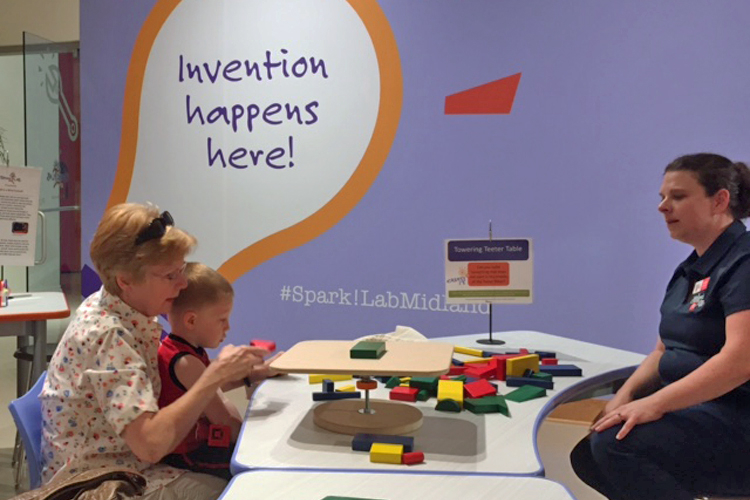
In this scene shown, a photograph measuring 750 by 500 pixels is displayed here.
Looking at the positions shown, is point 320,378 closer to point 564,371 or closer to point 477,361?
point 477,361

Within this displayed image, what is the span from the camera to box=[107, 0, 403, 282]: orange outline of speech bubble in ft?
13.3

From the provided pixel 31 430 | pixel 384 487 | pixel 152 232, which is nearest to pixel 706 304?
pixel 384 487

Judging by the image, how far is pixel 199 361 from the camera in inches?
70.1

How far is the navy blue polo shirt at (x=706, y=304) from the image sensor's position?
2.00 m

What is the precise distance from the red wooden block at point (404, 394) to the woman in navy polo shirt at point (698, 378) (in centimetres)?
55

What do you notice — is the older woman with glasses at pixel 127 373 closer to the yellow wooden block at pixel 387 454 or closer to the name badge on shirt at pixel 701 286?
the yellow wooden block at pixel 387 454

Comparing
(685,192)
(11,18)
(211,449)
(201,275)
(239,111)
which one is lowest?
(211,449)

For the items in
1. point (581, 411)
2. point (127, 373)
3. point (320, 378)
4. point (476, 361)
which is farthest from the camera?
point (581, 411)

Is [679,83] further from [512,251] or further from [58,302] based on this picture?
[58,302]

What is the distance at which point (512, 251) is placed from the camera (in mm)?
2598

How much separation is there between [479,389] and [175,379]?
758 mm

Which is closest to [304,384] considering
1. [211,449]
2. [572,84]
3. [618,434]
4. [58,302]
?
[211,449]

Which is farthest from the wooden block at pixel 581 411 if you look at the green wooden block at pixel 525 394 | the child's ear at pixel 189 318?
the child's ear at pixel 189 318

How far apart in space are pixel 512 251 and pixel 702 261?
637 millimetres
